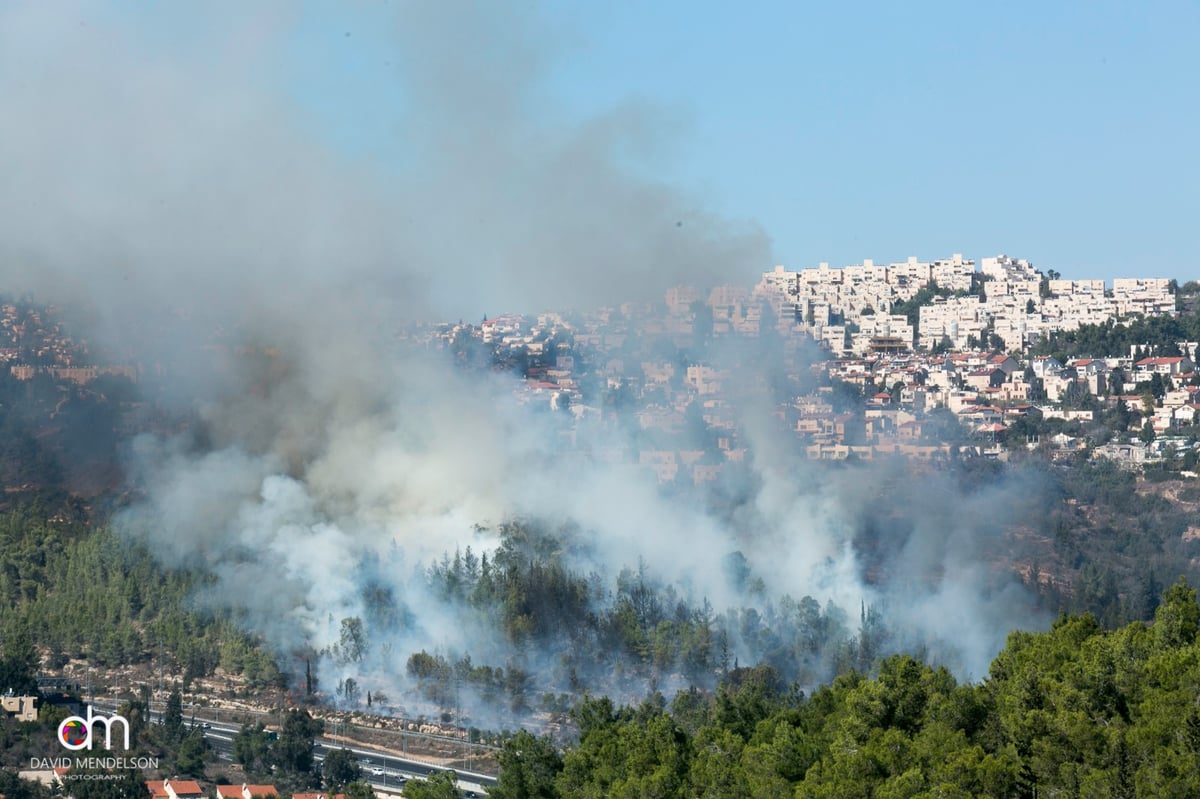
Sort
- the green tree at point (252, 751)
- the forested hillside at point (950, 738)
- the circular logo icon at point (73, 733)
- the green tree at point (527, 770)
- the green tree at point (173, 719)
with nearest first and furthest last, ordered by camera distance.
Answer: the forested hillside at point (950, 738) → the green tree at point (527, 770) → the circular logo icon at point (73, 733) → the green tree at point (252, 751) → the green tree at point (173, 719)

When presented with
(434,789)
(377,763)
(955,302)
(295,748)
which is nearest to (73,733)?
(295,748)

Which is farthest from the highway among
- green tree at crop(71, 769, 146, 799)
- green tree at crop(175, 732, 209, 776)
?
green tree at crop(71, 769, 146, 799)

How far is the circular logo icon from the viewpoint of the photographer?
32497mm

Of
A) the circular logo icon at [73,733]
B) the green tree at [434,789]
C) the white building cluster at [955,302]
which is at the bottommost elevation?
the green tree at [434,789]

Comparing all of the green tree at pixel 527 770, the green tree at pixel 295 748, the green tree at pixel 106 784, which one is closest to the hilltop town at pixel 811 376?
the green tree at pixel 295 748

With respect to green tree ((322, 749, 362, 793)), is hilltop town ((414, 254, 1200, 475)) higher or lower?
higher

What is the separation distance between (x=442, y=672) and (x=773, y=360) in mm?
20639

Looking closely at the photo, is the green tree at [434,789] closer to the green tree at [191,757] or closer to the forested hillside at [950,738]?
the forested hillside at [950,738]

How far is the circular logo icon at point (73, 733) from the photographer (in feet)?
107

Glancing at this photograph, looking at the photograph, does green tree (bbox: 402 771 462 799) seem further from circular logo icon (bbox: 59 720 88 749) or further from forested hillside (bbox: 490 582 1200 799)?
circular logo icon (bbox: 59 720 88 749)

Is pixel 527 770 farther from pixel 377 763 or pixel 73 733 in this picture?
pixel 73 733

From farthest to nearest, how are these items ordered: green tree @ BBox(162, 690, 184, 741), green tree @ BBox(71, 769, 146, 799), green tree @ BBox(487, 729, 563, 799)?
green tree @ BBox(162, 690, 184, 741) → green tree @ BBox(71, 769, 146, 799) → green tree @ BBox(487, 729, 563, 799)

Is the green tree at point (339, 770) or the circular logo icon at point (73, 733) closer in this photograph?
the circular logo icon at point (73, 733)

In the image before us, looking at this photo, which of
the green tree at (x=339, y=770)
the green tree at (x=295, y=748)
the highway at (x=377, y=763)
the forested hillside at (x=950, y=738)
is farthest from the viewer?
the highway at (x=377, y=763)
